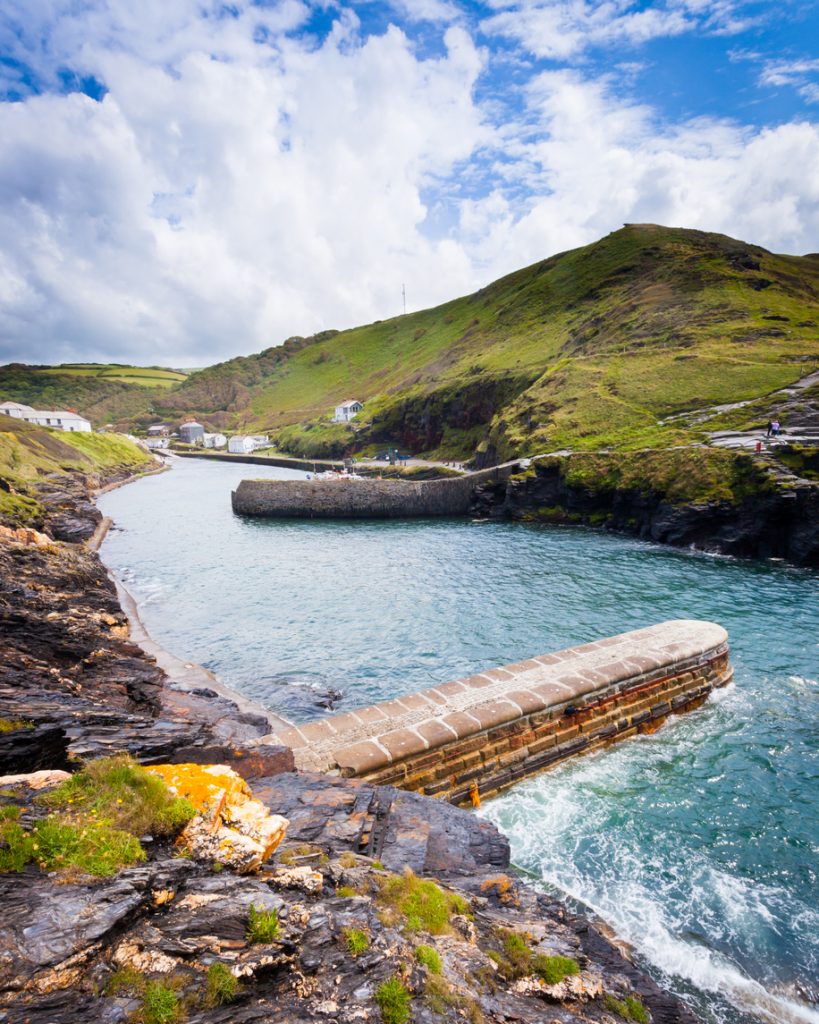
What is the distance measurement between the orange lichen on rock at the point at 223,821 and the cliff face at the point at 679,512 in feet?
125

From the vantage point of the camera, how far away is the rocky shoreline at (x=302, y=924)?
4.71 metres

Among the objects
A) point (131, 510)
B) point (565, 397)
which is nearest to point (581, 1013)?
point (565, 397)

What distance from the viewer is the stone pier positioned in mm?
12461

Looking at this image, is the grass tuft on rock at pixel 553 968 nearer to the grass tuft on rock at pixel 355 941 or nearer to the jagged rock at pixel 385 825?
the jagged rock at pixel 385 825

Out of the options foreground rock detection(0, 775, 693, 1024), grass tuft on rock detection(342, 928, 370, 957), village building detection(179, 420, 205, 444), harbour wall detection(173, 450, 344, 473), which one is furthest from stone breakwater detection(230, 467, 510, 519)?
village building detection(179, 420, 205, 444)

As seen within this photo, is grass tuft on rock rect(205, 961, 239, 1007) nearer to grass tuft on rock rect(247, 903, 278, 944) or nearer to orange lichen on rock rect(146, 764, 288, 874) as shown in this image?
grass tuft on rock rect(247, 903, 278, 944)

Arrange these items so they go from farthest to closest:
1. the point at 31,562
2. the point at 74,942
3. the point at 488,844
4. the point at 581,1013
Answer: the point at 31,562, the point at 488,844, the point at 581,1013, the point at 74,942

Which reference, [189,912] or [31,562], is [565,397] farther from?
[189,912]

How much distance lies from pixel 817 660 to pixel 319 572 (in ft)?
91.2

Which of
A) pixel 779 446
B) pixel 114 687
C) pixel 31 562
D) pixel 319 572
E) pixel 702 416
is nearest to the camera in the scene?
pixel 114 687

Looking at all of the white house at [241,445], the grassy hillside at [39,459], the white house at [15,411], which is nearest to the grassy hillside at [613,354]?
the white house at [241,445]

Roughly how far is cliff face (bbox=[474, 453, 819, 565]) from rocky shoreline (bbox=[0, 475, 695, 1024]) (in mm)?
33846

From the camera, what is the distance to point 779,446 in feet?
130

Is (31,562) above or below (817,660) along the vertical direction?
above
